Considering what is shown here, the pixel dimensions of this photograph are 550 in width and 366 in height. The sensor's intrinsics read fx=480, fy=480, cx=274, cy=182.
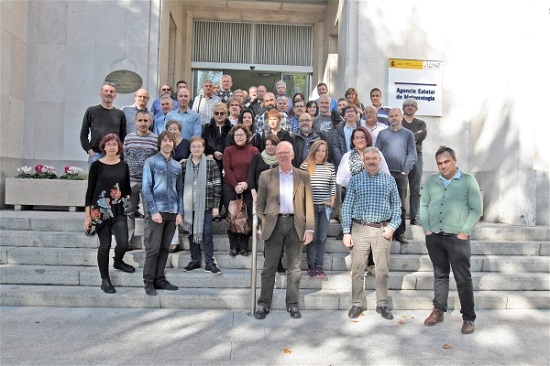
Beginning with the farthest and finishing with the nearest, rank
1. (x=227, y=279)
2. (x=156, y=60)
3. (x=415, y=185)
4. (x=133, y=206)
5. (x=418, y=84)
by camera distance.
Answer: (x=418, y=84) → (x=156, y=60) → (x=415, y=185) → (x=133, y=206) → (x=227, y=279)

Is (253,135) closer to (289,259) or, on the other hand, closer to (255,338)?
(289,259)

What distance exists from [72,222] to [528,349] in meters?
6.51

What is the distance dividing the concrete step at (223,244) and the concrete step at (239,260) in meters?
0.11

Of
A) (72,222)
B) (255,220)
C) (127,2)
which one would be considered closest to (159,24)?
(127,2)

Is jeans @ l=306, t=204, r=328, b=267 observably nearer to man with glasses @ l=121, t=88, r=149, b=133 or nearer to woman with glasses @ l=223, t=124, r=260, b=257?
woman with glasses @ l=223, t=124, r=260, b=257

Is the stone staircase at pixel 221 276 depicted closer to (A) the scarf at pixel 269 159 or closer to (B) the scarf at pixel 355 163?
(B) the scarf at pixel 355 163

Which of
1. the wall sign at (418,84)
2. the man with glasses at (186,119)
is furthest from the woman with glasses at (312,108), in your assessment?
the wall sign at (418,84)

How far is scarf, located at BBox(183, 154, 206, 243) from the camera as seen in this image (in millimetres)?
6531

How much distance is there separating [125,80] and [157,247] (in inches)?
252

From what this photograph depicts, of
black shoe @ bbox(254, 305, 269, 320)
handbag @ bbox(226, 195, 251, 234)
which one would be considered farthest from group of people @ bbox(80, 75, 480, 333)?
handbag @ bbox(226, 195, 251, 234)

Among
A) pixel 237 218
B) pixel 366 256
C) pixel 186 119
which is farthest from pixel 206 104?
pixel 366 256

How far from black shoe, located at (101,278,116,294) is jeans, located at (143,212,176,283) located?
0.45 metres

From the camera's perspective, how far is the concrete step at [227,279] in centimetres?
649

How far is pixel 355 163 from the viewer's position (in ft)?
22.4
